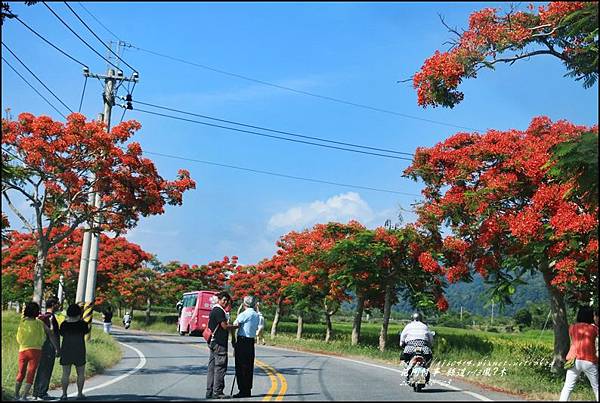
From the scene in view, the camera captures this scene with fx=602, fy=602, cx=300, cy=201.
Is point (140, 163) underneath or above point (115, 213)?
above

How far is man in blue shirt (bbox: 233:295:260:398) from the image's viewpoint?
11.8 metres

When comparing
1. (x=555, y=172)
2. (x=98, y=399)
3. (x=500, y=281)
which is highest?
(x=555, y=172)

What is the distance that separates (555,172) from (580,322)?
3106 mm

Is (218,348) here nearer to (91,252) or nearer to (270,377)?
(270,377)

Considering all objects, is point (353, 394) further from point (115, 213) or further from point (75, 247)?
point (75, 247)

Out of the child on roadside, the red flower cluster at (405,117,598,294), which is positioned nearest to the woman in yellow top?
the child on roadside

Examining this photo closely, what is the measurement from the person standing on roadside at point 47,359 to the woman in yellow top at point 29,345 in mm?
317

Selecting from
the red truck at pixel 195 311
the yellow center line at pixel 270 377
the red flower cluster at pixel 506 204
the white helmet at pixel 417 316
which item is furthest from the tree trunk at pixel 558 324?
the red truck at pixel 195 311

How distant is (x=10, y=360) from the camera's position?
12305 millimetres

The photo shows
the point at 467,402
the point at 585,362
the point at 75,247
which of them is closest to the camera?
the point at 585,362

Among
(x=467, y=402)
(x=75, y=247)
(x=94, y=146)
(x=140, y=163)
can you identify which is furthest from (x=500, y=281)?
(x=75, y=247)

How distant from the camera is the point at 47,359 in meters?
11.1

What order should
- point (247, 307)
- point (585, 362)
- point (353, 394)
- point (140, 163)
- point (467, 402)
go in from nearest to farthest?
point (585, 362)
point (467, 402)
point (353, 394)
point (247, 307)
point (140, 163)

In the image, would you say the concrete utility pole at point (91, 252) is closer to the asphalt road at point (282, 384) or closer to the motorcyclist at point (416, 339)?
the asphalt road at point (282, 384)
